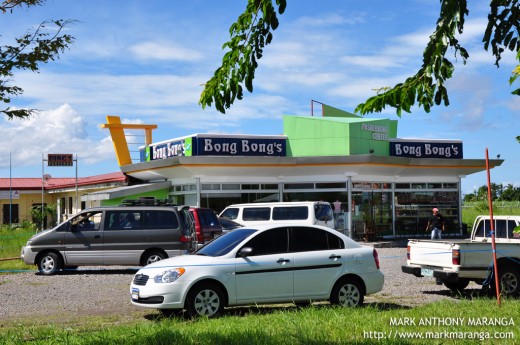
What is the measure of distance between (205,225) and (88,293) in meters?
6.01

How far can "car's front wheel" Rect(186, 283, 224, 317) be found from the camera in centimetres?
1105

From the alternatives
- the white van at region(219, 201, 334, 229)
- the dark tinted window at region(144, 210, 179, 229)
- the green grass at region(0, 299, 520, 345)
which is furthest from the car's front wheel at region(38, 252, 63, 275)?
the white van at region(219, 201, 334, 229)

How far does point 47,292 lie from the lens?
15250mm

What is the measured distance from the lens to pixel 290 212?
24.9m

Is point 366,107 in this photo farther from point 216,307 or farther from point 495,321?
point 216,307

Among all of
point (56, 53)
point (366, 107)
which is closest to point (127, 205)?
point (56, 53)

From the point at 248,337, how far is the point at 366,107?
137 inches

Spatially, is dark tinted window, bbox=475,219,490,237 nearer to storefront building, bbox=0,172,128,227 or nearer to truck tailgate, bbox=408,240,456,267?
truck tailgate, bbox=408,240,456,267

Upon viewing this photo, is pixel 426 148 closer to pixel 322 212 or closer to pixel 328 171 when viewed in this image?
pixel 328 171

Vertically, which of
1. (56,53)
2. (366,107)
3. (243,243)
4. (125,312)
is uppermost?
(56,53)

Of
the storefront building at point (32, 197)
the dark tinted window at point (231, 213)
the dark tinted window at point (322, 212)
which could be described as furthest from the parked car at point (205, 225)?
the storefront building at point (32, 197)

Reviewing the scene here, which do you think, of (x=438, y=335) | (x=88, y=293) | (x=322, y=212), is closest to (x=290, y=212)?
(x=322, y=212)

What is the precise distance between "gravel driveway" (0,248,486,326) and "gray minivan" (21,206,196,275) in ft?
1.68

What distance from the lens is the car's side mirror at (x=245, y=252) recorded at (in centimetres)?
1134
